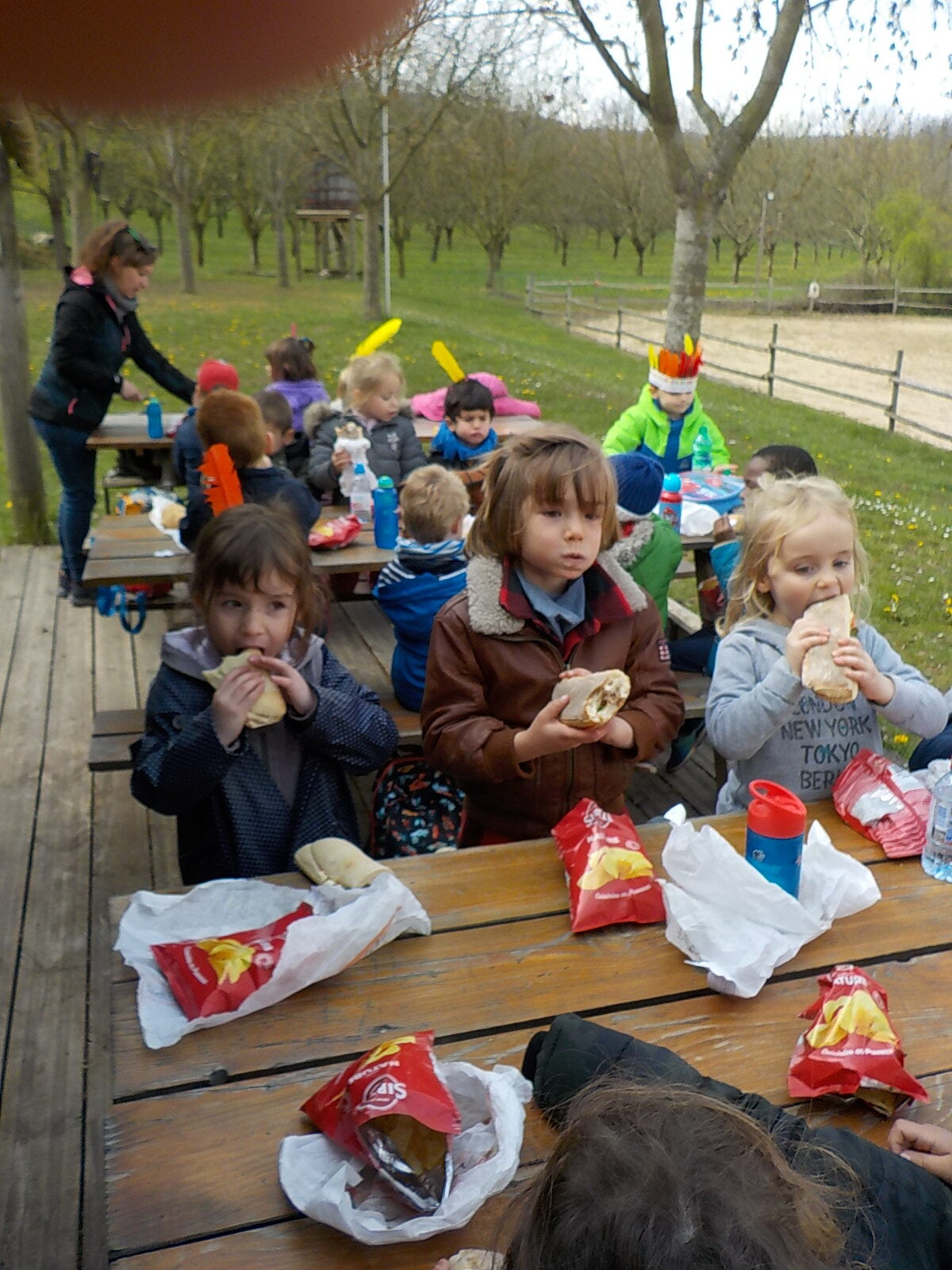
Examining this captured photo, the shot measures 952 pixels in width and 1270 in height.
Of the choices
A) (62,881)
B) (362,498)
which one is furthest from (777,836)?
(362,498)

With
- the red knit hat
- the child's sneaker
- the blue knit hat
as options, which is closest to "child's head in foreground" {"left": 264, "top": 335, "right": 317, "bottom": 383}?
the red knit hat

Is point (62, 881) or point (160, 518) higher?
point (160, 518)

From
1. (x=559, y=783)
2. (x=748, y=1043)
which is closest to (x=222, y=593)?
(x=559, y=783)

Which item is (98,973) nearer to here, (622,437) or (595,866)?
(595,866)

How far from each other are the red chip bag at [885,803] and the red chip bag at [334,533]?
242cm

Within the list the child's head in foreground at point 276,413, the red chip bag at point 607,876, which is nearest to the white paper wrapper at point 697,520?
the child's head in foreground at point 276,413

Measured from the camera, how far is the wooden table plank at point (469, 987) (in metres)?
1.50

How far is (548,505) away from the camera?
7.43 ft

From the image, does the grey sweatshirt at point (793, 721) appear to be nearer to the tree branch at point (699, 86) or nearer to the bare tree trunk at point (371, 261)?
the tree branch at point (699, 86)

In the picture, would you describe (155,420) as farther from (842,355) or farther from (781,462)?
(842,355)

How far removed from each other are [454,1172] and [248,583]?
134 cm

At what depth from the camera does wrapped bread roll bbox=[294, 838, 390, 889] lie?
5.91ft

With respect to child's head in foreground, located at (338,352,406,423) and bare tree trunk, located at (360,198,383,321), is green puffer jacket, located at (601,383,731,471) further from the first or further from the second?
bare tree trunk, located at (360,198,383,321)

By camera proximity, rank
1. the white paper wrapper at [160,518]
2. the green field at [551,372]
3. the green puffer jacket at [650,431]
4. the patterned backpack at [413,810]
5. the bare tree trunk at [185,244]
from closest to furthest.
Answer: the patterned backpack at [413,810]
the white paper wrapper at [160,518]
the green puffer jacket at [650,431]
the green field at [551,372]
the bare tree trunk at [185,244]
